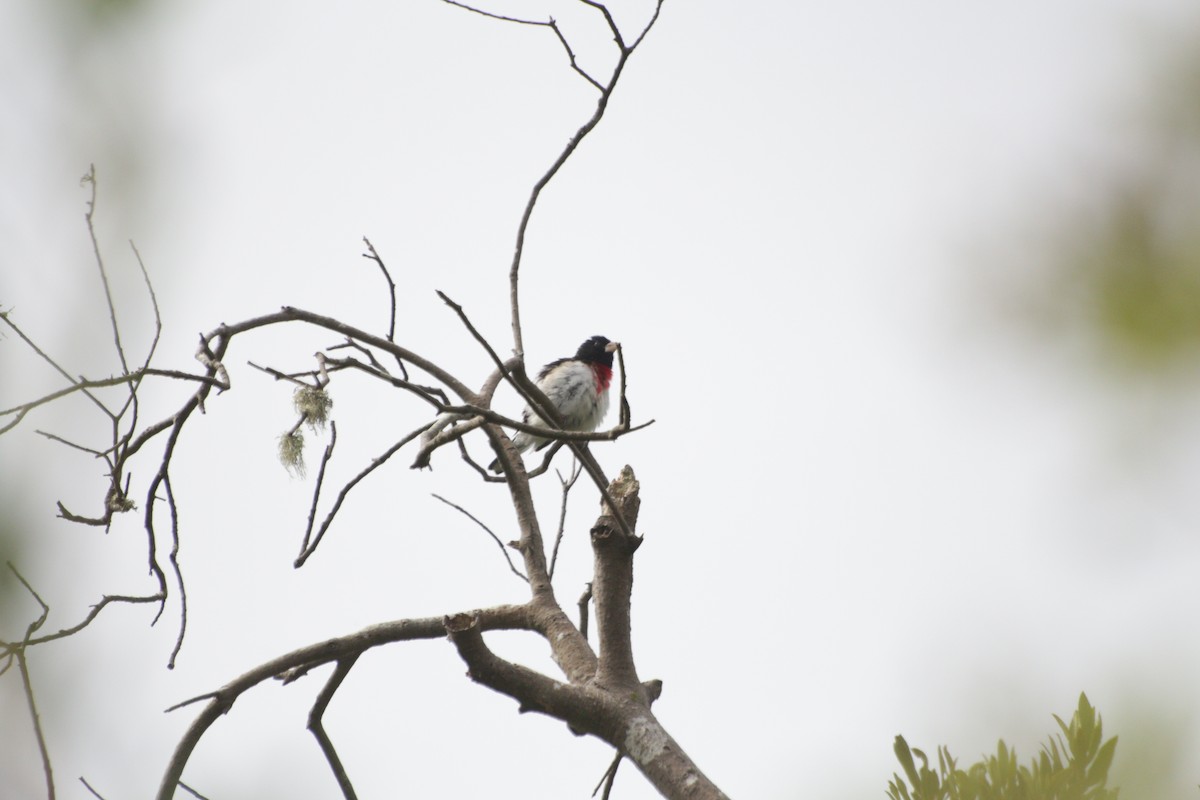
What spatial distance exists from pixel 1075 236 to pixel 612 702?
2.15 meters

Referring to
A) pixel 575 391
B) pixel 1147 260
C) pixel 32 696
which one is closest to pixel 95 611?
pixel 32 696

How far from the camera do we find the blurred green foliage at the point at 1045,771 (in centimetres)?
105

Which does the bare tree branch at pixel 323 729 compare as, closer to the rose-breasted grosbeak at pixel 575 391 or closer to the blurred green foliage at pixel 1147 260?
the blurred green foliage at pixel 1147 260

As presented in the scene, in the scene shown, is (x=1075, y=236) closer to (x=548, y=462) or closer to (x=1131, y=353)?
(x=1131, y=353)

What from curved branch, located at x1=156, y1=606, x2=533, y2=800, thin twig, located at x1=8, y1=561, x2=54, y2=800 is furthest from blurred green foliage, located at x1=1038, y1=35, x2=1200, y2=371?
curved branch, located at x1=156, y1=606, x2=533, y2=800

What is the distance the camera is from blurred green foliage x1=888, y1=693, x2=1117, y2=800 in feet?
3.43

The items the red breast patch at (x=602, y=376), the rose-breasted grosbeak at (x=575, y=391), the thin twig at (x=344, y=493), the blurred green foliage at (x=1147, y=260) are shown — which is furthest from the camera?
the red breast patch at (x=602, y=376)

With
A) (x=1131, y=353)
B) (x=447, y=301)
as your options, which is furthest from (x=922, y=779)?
(x=447, y=301)

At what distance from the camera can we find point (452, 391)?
11.3 feet

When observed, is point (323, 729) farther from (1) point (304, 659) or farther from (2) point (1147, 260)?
(2) point (1147, 260)

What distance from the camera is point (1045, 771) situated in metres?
1.14

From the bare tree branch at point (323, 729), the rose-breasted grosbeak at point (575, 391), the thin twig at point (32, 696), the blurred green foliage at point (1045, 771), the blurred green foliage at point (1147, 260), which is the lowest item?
the blurred green foliage at point (1045, 771)

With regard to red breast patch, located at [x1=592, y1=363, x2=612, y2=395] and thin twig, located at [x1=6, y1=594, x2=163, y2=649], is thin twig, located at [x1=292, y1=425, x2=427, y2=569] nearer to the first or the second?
thin twig, located at [x1=6, y1=594, x2=163, y2=649]

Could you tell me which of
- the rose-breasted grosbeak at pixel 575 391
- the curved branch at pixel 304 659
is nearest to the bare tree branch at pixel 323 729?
the curved branch at pixel 304 659
